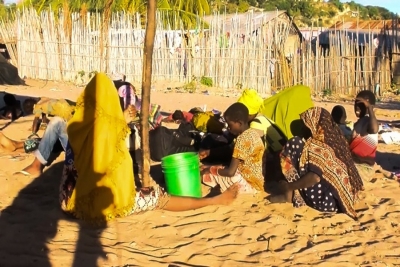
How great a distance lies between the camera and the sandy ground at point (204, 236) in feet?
11.8

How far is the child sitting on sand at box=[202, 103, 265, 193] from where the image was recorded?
485 cm

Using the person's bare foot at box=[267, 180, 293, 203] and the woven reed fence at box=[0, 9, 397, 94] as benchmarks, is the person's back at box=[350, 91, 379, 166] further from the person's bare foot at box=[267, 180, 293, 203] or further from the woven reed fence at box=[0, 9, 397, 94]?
the woven reed fence at box=[0, 9, 397, 94]

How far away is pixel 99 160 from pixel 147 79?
906 mm

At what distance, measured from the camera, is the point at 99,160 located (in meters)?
4.17

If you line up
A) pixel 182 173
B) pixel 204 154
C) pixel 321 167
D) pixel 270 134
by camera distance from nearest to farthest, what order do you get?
pixel 321 167 → pixel 182 173 → pixel 270 134 → pixel 204 154

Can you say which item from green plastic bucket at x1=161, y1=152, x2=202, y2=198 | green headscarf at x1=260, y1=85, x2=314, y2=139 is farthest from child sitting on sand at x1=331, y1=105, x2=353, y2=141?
green plastic bucket at x1=161, y1=152, x2=202, y2=198

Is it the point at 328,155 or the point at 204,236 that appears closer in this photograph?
the point at 204,236

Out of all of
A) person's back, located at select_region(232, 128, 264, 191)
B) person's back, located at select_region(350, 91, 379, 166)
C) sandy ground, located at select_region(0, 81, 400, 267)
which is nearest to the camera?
Answer: sandy ground, located at select_region(0, 81, 400, 267)

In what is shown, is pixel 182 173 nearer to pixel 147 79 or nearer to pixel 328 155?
pixel 147 79

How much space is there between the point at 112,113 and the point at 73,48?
1239cm

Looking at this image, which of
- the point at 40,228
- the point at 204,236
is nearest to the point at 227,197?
the point at 204,236

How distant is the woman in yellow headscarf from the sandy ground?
0.13m

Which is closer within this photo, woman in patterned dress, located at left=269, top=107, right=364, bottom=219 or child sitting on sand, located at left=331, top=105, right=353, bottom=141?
woman in patterned dress, located at left=269, top=107, right=364, bottom=219

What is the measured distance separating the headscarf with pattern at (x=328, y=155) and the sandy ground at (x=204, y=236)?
188 millimetres
